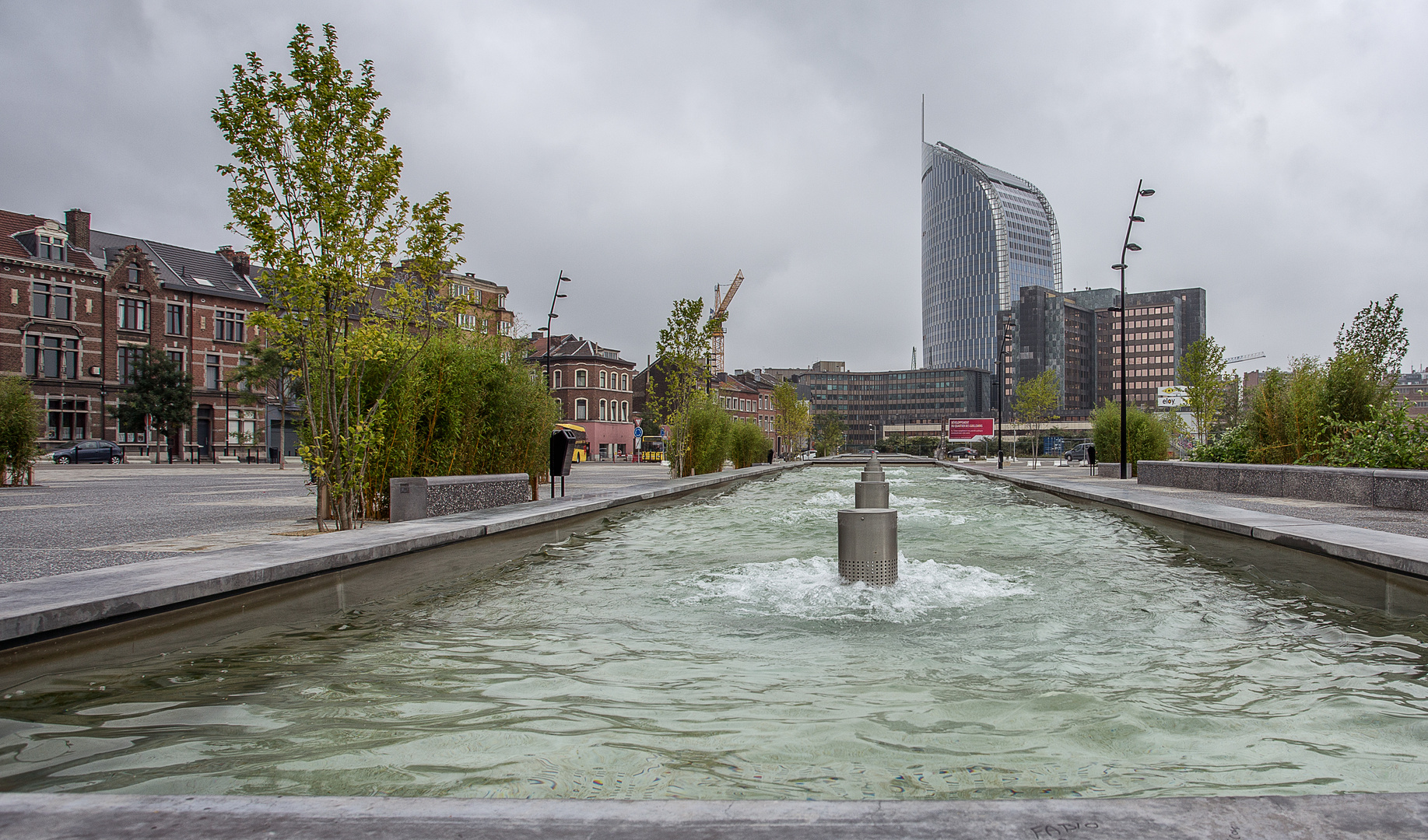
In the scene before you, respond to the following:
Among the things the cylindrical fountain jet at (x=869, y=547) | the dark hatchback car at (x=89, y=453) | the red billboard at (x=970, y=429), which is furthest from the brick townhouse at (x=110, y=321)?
the red billboard at (x=970, y=429)

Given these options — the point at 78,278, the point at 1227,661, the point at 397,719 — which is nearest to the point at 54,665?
the point at 397,719

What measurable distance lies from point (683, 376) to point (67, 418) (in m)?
45.6

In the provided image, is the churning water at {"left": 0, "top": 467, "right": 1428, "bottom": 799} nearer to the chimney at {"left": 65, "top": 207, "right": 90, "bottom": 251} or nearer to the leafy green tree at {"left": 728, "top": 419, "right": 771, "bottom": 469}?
the leafy green tree at {"left": 728, "top": 419, "right": 771, "bottom": 469}

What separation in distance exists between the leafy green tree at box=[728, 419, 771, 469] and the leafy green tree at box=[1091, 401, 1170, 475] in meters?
16.0

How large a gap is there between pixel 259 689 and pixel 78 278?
63099 mm

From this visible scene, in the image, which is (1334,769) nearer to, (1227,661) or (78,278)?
(1227,661)

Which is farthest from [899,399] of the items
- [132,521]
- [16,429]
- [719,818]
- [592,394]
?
[719,818]

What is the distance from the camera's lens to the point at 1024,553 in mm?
10578

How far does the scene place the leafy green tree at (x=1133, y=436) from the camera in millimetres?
32219

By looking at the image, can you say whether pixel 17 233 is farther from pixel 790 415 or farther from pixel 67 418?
pixel 790 415

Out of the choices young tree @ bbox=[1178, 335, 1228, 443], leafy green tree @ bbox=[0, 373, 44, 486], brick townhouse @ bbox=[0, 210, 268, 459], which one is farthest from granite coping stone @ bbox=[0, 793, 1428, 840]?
brick townhouse @ bbox=[0, 210, 268, 459]

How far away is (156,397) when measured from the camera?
166ft

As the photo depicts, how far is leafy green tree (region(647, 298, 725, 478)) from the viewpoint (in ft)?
103

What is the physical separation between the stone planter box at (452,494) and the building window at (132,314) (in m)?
53.6
